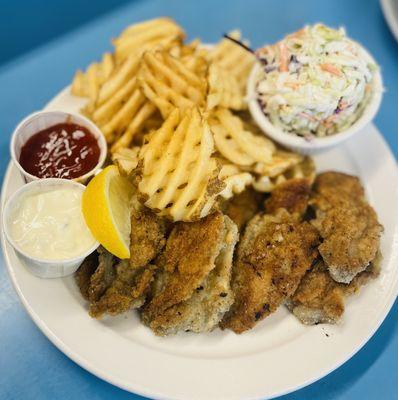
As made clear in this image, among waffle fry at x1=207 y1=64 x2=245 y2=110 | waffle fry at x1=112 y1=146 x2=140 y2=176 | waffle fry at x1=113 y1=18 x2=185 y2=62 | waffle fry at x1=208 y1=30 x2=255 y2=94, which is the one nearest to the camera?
waffle fry at x1=112 y1=146 x2=140 y2=176

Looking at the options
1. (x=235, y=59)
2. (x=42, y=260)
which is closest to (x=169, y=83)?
(x=235, y=59)

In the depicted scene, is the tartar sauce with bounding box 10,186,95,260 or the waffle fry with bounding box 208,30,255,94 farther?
the waffle fry with bounding box 208,30,255,94

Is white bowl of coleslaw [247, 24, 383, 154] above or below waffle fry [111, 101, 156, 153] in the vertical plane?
above

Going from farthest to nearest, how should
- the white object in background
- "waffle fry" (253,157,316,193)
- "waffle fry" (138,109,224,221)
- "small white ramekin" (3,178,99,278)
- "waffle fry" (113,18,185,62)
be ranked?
the white object in background → "waffle fry" (113,18,185,62) → "waffle fry" (253,157,316,193) → "waffle fry" (138,109,224,221) → "small white ramekin" (3,178,99,278)

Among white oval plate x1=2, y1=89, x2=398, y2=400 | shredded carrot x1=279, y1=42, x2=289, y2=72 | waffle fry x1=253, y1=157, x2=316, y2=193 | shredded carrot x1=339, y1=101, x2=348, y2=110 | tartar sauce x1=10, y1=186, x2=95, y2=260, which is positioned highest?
shredded carrot x1=279, y1=42, x2=289, y2=72

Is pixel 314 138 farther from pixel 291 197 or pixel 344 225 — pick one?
pixel 344 225

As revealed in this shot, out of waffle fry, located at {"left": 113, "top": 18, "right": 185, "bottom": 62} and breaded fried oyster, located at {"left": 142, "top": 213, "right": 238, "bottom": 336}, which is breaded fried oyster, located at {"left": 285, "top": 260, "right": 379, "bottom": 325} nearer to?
breaded fried oyster, located at {"left": 142, "top": 213, "right": 238, "bottom": 336}

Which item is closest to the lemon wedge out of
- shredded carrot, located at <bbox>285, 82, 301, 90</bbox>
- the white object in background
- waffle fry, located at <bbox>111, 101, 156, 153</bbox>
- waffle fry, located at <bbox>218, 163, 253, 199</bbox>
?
waffle fry, located at <bbox>111, 101, 156, 153</bbox>

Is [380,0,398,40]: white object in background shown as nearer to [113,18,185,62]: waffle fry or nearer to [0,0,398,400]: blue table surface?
[0,0,398,400]: blue table surface
